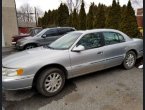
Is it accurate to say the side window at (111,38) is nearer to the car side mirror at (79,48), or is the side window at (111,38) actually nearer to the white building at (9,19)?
the car side mirror at (79,48)

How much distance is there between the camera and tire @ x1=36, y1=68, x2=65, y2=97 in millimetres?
4172

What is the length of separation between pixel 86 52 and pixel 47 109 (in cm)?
177

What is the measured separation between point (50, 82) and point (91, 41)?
1634 millimetres

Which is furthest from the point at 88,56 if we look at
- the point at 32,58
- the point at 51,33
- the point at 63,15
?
the point at 63,15

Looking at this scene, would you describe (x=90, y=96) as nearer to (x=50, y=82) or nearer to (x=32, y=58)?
(x=50, y=82)

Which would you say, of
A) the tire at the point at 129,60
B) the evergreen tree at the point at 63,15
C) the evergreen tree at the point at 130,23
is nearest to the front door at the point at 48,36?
the evergreen tree at the point at 130,23

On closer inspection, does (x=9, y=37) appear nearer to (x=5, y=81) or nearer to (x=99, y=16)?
(x=99, y=16)

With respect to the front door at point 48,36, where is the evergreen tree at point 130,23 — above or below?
above

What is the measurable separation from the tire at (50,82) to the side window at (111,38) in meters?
1.76

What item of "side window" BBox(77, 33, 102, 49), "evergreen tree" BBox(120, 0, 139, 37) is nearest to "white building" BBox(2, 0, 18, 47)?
"evergreen tree" BBox(120, 0, 139, 37)

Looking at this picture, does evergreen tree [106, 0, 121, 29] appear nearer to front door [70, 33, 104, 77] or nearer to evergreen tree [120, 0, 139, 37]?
evergreen tree [120, 0, 139, 37]

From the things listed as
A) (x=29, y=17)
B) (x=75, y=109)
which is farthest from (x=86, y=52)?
(x=29, y=17)

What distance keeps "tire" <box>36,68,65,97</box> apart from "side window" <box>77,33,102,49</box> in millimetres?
1017

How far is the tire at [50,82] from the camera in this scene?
13.7ft
